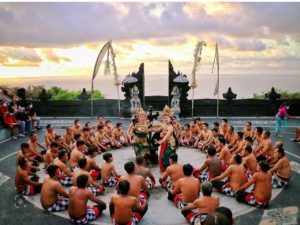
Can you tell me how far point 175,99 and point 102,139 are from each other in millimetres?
8975

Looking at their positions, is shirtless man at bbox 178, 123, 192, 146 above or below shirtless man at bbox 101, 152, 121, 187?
above

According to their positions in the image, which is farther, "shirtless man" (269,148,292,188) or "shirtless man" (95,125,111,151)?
"shirtless man" (95,125,111,151)

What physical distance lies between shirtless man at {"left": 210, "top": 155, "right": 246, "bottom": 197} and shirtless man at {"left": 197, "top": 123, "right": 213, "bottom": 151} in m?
4.64

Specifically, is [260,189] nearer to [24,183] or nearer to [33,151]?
[24,183]

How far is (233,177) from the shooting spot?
8883 mm

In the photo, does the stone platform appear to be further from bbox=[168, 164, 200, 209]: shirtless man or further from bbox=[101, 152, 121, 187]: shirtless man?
bbox=[168, 164, 200, 209]: shirtless man

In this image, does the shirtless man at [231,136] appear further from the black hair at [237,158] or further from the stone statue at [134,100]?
the stone statue at [134,100]

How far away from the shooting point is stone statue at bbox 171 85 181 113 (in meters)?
22.3

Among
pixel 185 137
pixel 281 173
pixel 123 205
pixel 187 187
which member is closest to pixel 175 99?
pixel 185 137

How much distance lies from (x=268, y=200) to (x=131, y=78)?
1559cm

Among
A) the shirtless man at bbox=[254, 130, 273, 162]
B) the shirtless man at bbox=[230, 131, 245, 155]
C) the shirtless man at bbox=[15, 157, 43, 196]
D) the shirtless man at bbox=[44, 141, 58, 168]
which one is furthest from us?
the shirtless man at bbox=[230, 131, 245, 155]

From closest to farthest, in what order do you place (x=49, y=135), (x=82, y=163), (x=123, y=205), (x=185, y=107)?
(x=123, y=205)
(x=82, y=163)
(x=49, y=135)
(x=185, y=107)

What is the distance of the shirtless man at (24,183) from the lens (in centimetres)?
911

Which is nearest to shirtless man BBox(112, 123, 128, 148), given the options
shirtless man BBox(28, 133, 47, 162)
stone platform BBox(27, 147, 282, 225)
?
shirtless man BBox(28, 133, 47, 162)
